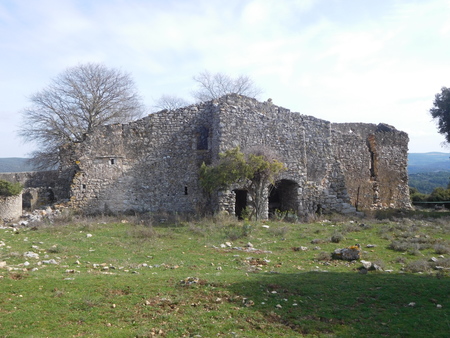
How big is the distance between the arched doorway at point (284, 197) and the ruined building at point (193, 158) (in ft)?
0.17

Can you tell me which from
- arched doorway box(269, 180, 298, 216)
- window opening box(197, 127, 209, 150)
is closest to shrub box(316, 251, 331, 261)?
arched doorway box(269, 180, 298, 216)

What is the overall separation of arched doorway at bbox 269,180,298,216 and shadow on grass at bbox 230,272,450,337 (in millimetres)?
10769

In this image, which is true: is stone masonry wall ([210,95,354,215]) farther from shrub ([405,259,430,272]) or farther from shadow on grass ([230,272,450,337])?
shadow on grass ([230,272,450,337])

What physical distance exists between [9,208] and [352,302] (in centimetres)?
1494

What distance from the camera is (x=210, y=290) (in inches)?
289

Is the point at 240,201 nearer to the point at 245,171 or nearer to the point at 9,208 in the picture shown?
the point at 245,171

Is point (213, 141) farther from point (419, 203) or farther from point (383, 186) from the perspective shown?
point (419, 203)

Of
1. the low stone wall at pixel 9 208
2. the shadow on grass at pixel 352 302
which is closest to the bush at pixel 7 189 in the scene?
the low stone wall at pixel 9 208

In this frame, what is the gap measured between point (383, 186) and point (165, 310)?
71.5 ft

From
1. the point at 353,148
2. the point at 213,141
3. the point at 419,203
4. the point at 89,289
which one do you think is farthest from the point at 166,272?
the point at 419,203

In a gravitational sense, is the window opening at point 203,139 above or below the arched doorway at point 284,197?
above

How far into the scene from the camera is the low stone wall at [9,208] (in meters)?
16.4

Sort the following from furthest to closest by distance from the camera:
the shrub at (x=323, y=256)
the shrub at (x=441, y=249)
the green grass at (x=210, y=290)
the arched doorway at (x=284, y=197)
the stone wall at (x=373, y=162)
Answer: the stone wall at (x=373, y=162)
the arched doorway at (x=284, y=197)
the shrub at (x=441, y=249)
the shrub at (x=323, y=256)
the green grass at (x=210, y=290)

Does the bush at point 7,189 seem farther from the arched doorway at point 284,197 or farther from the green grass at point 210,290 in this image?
the arched doorway at point 284,197
